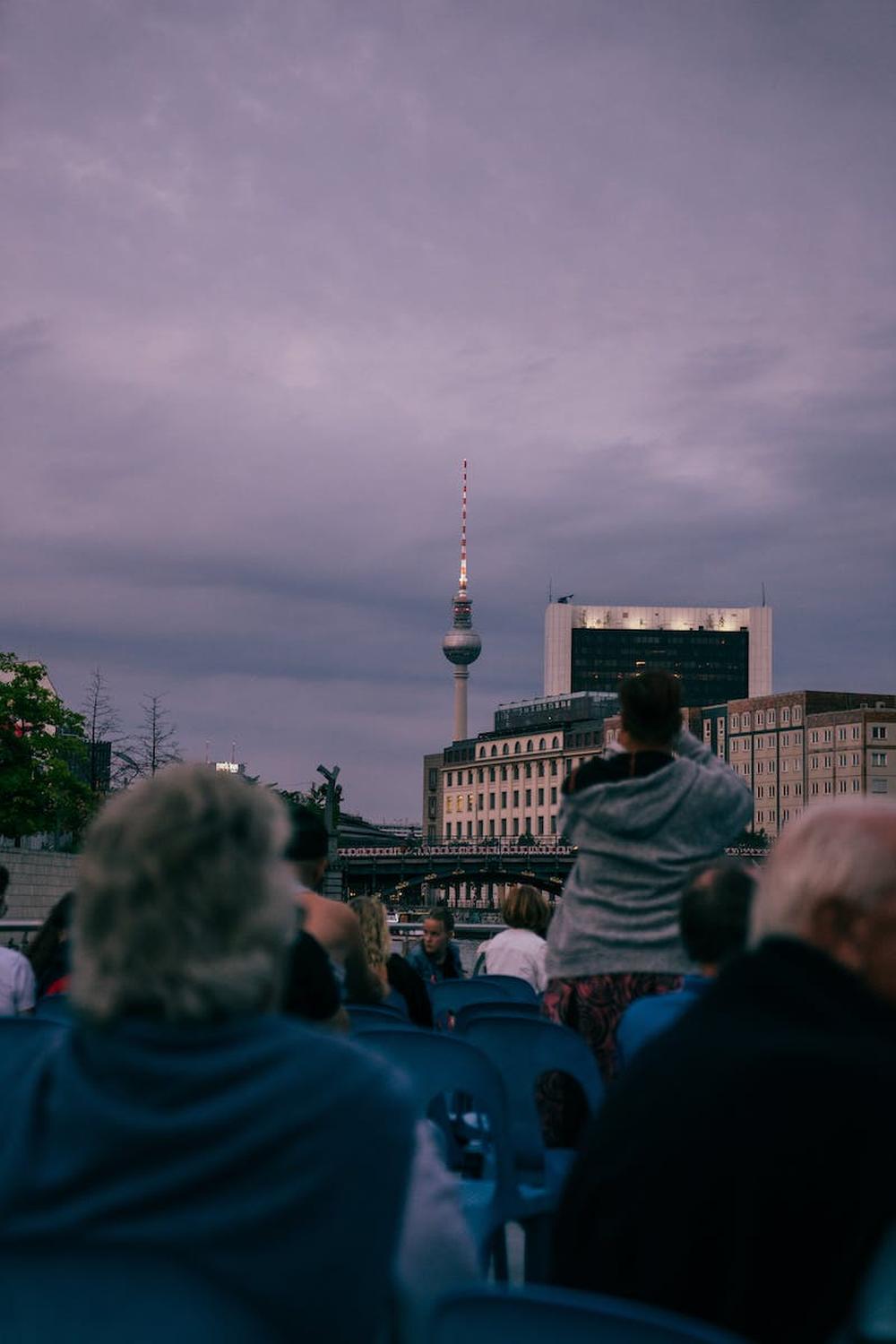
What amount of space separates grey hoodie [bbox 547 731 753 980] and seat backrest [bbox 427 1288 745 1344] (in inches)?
133

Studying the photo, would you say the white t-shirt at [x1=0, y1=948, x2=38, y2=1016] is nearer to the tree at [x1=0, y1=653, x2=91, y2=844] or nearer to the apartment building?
the tree at [x1=0, y1=653, x2=91, y2=844]

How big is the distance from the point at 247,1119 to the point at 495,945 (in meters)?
8.20

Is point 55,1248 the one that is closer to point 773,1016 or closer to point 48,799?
point 773,1016

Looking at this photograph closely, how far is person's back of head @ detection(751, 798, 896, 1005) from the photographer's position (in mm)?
2350

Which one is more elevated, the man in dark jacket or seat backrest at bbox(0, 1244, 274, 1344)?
the man in dark jacket

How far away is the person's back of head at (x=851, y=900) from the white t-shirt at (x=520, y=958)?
7.53 m

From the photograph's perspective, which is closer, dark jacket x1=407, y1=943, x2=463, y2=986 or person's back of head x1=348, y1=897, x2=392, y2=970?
person's back of head x1=348, y1=897, x2=392, y2=970

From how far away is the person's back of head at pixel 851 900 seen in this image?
2350 millimetres

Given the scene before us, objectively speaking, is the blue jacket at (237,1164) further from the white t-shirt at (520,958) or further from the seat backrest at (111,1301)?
the white t-shirt at (520,958)

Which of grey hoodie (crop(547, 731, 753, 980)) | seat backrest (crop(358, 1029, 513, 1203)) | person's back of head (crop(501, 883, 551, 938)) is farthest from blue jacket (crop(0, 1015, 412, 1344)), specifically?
person's back of head (crop(501, 883, 551, 938))

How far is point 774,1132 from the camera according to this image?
207cm

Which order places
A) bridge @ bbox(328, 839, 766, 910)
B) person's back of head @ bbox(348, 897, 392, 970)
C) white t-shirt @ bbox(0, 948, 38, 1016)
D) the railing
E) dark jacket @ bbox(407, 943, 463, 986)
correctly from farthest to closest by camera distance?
the railing, bridge @ bbox(328, 839, 766, 910), dark jacket @ bbox(407, 943, 463, 986), person's back of head @ bbox(348, 897, 392, 970), white t-shirt @ bbox(0, 948, 38, 1016)

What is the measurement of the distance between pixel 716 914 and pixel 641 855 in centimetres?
153

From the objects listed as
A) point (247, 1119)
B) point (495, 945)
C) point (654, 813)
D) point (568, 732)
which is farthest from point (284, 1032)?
point (568, 732)
